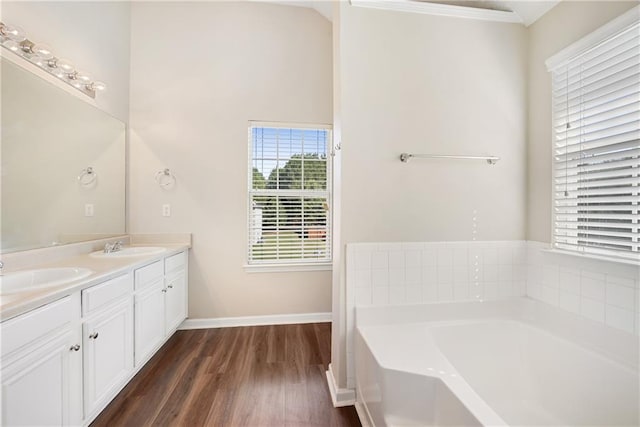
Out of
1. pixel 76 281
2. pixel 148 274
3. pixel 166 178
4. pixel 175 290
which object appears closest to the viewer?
pixel 76 281

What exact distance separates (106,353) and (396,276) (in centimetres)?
179

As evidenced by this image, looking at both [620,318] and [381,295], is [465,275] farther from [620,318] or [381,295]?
[620,318]

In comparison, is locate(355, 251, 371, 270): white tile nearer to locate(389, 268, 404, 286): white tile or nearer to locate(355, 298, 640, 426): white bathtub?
locate(389, 268, 404, 286): white tile

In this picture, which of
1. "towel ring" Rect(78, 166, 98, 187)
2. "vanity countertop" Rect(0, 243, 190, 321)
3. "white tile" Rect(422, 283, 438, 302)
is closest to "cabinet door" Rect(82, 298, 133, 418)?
"vanity countertop" Rect(0, 243, 190, 321)

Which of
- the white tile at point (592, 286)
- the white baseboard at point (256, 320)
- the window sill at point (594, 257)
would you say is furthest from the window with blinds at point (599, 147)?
the white baseboard at point (256, 320)

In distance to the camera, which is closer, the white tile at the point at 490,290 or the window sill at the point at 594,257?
the window sill at the point at 594,257

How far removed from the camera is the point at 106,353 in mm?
1537

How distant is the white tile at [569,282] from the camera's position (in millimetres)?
1565

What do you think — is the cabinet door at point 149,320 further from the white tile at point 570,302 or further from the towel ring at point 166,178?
the white tile at point 570,302

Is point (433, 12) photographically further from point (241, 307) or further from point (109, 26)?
point (241, 307)

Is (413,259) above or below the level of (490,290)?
above

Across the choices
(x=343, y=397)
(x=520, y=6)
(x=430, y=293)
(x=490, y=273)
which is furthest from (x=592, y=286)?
(x=520, y=6)

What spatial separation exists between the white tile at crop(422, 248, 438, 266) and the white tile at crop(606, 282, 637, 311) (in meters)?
0.84

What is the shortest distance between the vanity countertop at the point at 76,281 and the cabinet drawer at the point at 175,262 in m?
0.05
